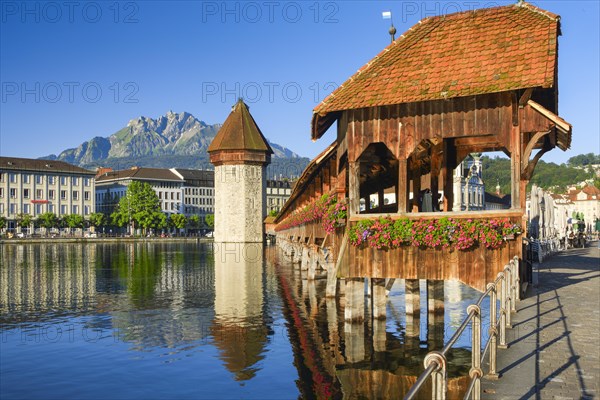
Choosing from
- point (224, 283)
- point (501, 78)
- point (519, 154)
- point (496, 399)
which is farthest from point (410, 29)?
point (224, 283)

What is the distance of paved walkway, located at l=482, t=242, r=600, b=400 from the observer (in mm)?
8164

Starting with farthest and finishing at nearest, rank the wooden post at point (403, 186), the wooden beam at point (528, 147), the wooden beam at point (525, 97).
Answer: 1. the wooden post at point (403, 186)
2. the wooden beam at point (528, 147)
3. the wooden beam at point (525, 97)

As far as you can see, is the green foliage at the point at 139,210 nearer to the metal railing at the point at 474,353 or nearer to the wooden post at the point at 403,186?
the wooden post at the point at 403,186

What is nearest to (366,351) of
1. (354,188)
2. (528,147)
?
(354,188)

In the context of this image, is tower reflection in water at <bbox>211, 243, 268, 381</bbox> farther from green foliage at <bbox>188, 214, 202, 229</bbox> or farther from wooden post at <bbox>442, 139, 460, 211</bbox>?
green foliage at <bbox>188, 214, 202, 229</bbox>

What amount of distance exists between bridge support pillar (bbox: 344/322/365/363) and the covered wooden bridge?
3.03 ft

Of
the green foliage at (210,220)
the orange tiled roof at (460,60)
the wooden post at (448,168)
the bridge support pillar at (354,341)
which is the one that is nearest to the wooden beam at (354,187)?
the orange tiled roof at (460,60)

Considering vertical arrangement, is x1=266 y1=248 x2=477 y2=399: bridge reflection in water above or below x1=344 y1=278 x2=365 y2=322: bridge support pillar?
below

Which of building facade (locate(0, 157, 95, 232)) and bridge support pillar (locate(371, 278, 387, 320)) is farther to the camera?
building facade (locate(0, 157, 95, 232))

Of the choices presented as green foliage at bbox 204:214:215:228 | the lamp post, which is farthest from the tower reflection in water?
green foliage at bbox 204:214:215:228

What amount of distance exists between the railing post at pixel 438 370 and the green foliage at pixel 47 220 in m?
133

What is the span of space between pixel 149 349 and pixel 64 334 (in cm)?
378

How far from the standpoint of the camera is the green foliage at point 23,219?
128250mm

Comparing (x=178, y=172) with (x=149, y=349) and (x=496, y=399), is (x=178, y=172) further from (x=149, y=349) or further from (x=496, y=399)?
(x=496, y=399)
